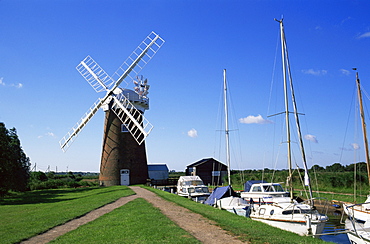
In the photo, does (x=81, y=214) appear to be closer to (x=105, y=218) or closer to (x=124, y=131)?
(x=105, y=218)

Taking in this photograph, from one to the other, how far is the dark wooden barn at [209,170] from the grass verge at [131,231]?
39.2 metres

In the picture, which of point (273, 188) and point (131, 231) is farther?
point (273, 188)

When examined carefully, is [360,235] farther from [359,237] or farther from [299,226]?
[299,226]

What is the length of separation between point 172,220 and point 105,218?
13.8 feet

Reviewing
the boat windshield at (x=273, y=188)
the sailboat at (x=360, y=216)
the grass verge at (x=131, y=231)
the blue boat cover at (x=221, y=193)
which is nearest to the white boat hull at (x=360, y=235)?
the sailboat at (x=360, y=216)

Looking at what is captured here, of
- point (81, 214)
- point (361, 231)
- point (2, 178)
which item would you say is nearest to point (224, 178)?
point (2, 178)

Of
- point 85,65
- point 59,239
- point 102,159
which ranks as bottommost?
point 59,239

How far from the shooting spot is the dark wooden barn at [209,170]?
187ft

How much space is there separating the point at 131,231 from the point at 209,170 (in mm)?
44223

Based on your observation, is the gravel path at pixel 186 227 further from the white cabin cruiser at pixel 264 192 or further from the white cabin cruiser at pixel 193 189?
the white cabin cruiser at pixel 193 189

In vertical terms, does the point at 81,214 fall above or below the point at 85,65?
below

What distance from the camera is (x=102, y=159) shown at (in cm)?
4550

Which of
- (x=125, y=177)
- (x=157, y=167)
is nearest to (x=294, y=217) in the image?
(x=125, y=177)

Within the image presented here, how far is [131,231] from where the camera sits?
46.2 ft
